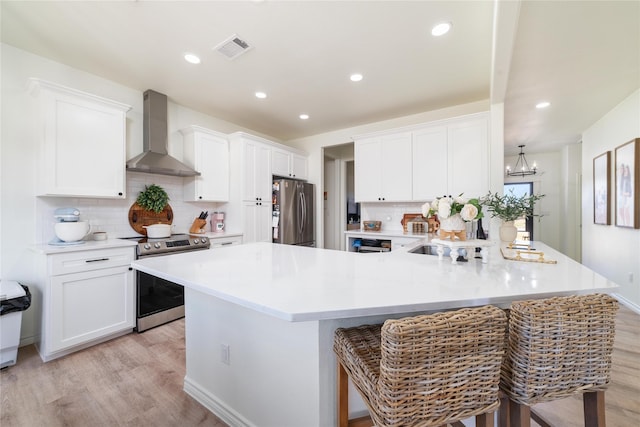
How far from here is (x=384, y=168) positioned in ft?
12.9

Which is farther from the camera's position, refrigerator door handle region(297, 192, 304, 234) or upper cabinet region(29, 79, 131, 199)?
refrigerator door handle region(297, 192, 304, 234)

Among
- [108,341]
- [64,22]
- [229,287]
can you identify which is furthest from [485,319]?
[64,22]

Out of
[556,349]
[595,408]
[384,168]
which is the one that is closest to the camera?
[556,349]

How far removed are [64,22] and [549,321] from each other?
346 centimetres

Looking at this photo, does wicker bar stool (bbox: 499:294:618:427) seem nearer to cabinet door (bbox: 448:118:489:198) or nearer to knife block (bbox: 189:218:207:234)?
cabinet door (bbox: 448:118:489:198)

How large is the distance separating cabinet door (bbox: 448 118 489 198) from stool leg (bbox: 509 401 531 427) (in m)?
2.83

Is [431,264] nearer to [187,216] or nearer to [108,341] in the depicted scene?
[108,341]

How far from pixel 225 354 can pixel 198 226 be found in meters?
2.45

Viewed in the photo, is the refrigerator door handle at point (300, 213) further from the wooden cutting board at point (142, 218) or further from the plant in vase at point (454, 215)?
the plant in vase at point (454, 215)

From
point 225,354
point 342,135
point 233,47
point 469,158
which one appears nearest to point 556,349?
point 225,354

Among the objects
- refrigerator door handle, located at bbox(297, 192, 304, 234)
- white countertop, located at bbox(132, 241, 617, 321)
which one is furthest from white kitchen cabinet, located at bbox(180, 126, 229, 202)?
white countertop, located at bbox(132, 241, 617, 321)

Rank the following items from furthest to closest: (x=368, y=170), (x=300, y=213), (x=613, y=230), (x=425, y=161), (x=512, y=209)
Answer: (x=300, y=213) < (x=368, y=170) < (x=425, y=161) < (x=613, y=230) < (x=512, y=209)

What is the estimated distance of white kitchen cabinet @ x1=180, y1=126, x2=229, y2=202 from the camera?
3473 mm

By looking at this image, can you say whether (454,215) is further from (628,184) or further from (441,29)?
(628,184)
